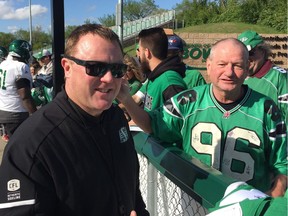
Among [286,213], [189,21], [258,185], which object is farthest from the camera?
[189,21]

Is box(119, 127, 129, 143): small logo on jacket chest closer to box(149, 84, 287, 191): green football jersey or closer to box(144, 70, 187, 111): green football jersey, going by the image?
box(149, 84, 287, 191): green football jersey

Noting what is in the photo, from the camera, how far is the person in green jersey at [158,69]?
3344 mm

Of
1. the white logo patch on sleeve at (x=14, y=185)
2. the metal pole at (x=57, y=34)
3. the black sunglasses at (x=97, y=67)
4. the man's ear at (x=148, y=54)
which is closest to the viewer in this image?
the white logo patch on sleeve at (x=14, y=185)

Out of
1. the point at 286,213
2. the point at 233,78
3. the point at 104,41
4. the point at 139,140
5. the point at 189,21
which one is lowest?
the point at 139,140

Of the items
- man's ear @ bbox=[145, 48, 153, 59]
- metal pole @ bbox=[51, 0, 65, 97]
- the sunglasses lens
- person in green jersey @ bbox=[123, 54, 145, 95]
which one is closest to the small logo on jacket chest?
the sunglasses lens

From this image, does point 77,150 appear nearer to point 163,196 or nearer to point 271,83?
point 163,196

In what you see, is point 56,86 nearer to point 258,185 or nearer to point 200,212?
point 200,212

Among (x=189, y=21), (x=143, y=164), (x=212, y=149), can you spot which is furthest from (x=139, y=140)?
(x=189, y=21)

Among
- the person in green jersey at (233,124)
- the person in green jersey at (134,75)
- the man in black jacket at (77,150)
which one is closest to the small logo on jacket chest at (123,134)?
the man in black jacket at (77,150)

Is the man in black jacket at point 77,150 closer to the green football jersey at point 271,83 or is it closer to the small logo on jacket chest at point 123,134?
the small logo on jacket chest at point 123,134

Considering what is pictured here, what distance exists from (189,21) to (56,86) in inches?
2095

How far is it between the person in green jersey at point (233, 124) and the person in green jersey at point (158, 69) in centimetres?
71

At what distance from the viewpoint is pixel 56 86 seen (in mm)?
2656

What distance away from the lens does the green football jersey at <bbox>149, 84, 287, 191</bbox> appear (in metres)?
2.32
